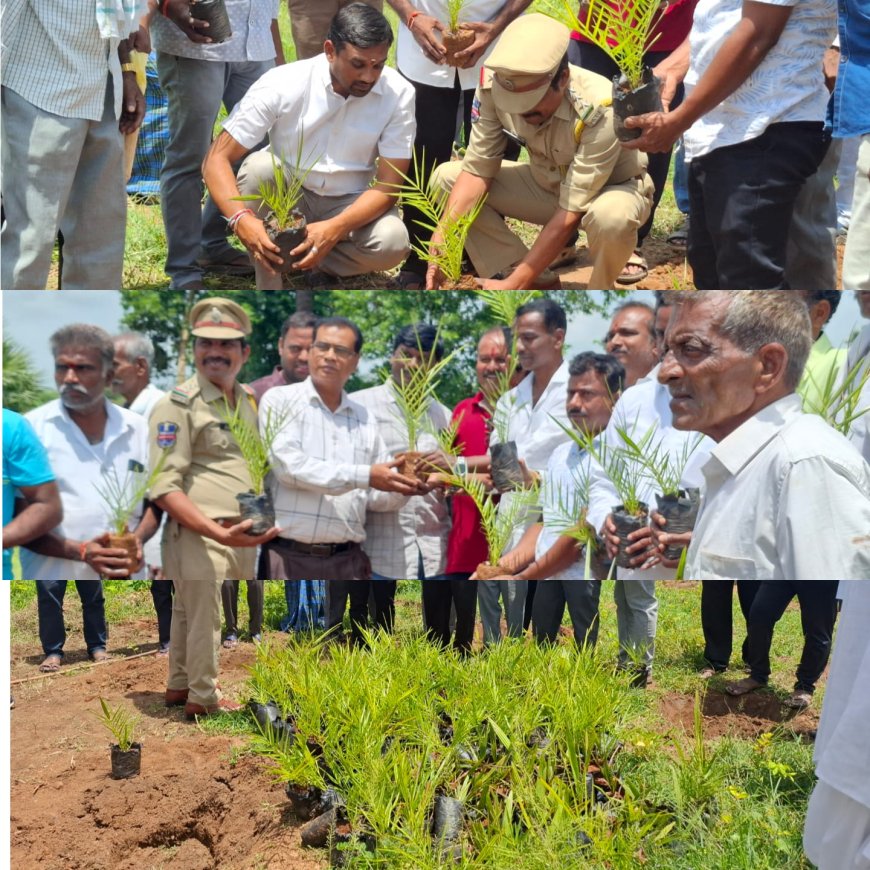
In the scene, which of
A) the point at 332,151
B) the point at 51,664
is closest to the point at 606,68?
the point at 332,151

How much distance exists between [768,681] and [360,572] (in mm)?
1256

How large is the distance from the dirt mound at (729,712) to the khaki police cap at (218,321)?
5.31ft

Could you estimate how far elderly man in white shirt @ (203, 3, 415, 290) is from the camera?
9.82ft

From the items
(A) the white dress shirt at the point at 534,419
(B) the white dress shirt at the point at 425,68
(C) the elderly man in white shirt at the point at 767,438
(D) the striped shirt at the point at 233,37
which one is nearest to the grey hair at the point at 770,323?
(C) the elderly man in white shirt at the point at 767,438

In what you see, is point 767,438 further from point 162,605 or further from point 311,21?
point 311,21

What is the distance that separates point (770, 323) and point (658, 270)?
4.46ft

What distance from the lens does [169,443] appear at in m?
2.37

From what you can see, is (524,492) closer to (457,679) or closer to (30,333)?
(457,679)

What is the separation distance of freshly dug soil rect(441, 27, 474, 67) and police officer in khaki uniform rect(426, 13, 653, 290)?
8 cm

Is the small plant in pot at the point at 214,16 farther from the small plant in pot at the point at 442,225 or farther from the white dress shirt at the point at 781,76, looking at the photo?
the white dress shirt at the point at 781,76

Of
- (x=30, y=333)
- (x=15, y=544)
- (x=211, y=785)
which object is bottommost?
(x=211, y=785)

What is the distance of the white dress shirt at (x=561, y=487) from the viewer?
259 centimetres

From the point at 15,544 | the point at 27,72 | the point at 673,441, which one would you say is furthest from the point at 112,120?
the point at 673,441

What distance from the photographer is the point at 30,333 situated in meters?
2.27
